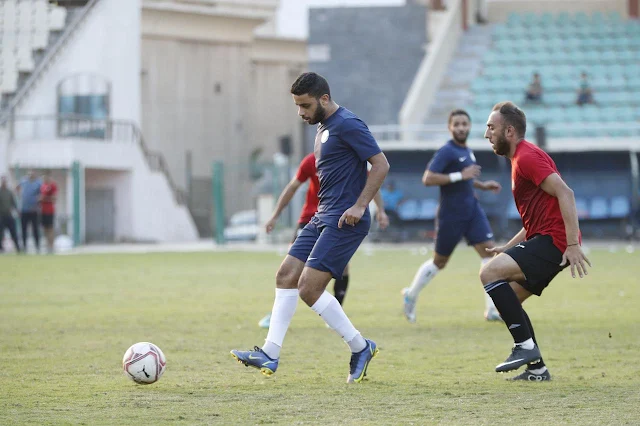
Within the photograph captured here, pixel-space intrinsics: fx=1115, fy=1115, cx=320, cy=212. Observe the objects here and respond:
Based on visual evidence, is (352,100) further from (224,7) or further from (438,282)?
(438,282)

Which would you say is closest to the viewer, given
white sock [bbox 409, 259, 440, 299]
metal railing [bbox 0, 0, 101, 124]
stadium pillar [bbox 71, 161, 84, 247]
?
white sock [bbox 409, 259, 440, 299]

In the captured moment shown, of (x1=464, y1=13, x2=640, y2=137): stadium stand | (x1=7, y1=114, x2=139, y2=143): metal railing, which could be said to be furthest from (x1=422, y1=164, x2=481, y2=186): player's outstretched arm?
(x1=7, y1=114, x2=139, y2=143): metal railing

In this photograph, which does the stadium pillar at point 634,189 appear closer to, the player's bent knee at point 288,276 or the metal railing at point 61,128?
the metal railing at point 61,128

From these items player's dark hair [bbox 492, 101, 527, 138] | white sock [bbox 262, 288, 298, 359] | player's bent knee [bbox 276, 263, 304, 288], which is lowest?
white sock [bbox 262, 288, 298, 359]

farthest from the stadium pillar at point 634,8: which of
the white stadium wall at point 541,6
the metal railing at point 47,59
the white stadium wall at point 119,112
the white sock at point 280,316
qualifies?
the white sock at point 280,316

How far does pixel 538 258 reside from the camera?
24.8 ft

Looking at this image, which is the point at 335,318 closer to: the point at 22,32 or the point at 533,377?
the point at 533,377

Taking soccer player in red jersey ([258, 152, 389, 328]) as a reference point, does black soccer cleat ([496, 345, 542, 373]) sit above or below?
below

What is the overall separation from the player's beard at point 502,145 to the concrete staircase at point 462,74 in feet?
84.9

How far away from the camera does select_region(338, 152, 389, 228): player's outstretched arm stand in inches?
295

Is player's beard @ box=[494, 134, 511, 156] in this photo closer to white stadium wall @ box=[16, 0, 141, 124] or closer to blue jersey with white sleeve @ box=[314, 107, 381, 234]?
blue jersey with white sleeve @ box=[314, 107, 381, 234]

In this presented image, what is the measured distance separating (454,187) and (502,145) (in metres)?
4.11

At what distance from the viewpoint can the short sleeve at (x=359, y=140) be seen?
299 inches

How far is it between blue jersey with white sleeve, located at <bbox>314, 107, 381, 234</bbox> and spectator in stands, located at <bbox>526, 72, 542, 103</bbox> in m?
26.8
